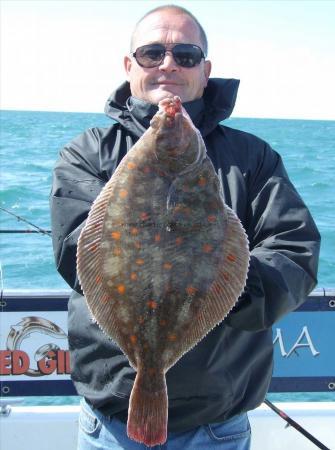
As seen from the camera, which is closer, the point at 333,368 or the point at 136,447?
the point at 136,447

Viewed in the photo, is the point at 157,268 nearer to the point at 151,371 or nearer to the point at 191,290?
the point at 191,290

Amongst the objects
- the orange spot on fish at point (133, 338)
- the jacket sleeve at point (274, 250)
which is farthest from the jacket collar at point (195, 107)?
the orange spot on fish at point (133, 338)

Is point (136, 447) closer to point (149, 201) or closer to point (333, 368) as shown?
point (149, 201)

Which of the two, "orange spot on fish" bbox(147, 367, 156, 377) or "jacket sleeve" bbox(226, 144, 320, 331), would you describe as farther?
"jacket sleeve" bbox(226, 144, 320, 331)

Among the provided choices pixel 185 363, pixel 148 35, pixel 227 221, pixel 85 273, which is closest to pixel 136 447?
pixel 185 363

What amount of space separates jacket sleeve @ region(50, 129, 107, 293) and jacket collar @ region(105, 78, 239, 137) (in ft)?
0.69

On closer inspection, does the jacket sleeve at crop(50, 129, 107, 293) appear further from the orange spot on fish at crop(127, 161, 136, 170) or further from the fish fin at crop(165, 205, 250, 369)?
the fish fin at crop(165, 205, 250, 369)

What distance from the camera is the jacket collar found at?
9.25 feet

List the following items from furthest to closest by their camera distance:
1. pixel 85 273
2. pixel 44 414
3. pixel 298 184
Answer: pixel 298 184, pixel 44 414, pixel 85 273

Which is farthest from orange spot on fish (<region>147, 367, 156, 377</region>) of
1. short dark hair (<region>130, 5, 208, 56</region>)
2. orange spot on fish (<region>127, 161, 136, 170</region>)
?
short dark hair (<region>130, 5, 208, 56</region>)

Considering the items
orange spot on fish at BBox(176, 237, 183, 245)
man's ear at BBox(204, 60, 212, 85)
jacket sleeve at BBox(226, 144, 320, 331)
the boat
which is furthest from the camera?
the boat

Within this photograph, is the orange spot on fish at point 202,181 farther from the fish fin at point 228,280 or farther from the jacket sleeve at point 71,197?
the jacket sleeve at point 71,197

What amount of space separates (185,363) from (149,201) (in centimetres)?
73

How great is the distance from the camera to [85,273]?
2236 millimetres
